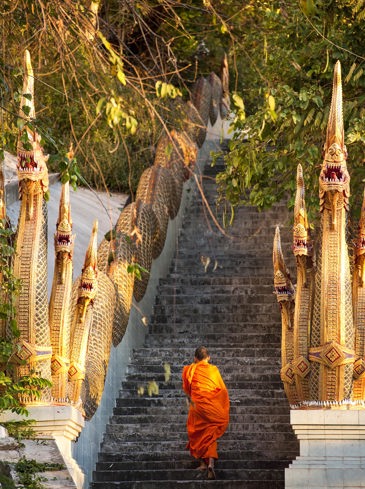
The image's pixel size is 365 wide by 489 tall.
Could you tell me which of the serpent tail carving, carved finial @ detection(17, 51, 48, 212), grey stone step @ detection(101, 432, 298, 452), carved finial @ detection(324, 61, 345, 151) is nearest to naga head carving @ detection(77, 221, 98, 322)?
the serpent tail carving

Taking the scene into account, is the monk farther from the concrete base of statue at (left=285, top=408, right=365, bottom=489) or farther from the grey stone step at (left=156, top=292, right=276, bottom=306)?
the grey stone step at (left=156, top=292, right=276, bottom=306)

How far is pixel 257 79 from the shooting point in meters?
20.4

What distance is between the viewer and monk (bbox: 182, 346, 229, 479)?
46.1 feet

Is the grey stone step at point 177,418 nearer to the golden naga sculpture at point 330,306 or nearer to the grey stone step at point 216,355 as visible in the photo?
the grey stone step at point 216,355

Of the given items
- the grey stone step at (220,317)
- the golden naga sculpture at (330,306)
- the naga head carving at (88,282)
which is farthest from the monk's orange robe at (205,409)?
the grey stone step at (220,317)

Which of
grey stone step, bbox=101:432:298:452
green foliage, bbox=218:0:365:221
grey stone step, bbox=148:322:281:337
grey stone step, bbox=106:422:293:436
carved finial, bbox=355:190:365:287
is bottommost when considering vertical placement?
grey stone step, bbox=101:432:298:452

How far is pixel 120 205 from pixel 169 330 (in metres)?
3.22

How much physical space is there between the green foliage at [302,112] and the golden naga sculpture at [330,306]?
231 cm

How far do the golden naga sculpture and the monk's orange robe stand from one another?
1961 mm

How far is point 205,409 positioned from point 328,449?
2.70 meters

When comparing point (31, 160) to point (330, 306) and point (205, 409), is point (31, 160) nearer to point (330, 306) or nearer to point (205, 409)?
point (330, 306)

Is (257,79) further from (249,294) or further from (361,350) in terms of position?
(361,350)

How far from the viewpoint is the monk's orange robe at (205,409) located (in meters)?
14.1

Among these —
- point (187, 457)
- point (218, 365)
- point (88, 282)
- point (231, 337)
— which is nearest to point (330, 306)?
point (88, 282)
